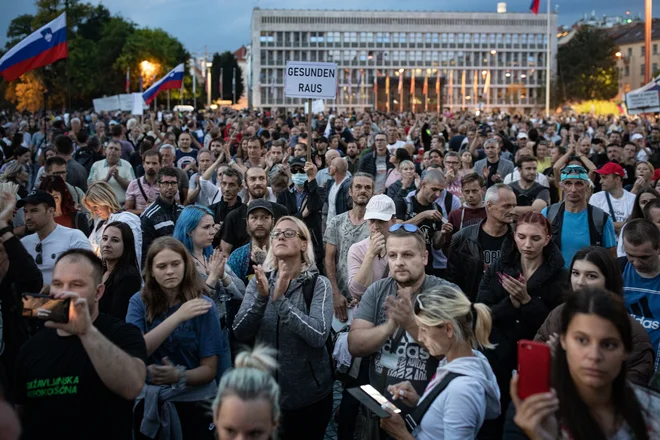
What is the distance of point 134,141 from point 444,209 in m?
10.5

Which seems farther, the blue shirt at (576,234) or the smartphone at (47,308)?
the blue shirt at (576,234)

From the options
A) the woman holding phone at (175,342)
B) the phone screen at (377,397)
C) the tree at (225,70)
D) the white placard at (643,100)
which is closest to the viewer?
the phone screen at (377,397)

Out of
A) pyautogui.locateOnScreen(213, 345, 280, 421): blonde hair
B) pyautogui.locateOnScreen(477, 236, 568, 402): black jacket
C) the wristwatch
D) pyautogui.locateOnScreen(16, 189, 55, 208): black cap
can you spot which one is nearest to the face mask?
pyautogui.locateOnScreen(16, 189, 55, 208): black cap

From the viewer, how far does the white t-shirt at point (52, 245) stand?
5.38 metres

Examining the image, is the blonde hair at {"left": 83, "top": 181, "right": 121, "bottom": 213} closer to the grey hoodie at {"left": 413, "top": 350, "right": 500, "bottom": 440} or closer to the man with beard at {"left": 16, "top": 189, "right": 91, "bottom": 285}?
the man with beard at {"left": 16, "top": 189, "right": 91, "bottom": 285}

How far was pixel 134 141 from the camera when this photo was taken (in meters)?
16.3

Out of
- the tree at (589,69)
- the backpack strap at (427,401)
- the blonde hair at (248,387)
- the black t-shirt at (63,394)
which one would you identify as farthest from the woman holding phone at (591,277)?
the tree at (589,69)

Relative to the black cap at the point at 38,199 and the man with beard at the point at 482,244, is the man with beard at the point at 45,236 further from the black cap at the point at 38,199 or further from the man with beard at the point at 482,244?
the man with beard at the point at 482,244

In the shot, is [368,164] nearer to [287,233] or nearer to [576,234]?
[576,234]

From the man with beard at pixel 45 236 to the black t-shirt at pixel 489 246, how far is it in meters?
3.10

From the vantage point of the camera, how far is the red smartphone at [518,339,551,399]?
2215 millimetres

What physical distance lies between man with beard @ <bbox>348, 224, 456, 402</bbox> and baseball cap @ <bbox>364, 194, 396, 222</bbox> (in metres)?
1.32

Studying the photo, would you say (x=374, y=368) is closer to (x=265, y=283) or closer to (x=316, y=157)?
(x=265, y=283)

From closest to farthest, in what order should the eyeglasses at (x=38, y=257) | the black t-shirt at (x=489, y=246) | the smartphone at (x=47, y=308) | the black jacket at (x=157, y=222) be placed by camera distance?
the smartphone at (x=47, y=308) < the eyeglasses at (x=38, y=257) < the black t-shirt at (x=489, y=246) < the black jacket at (x=157, y=222)
